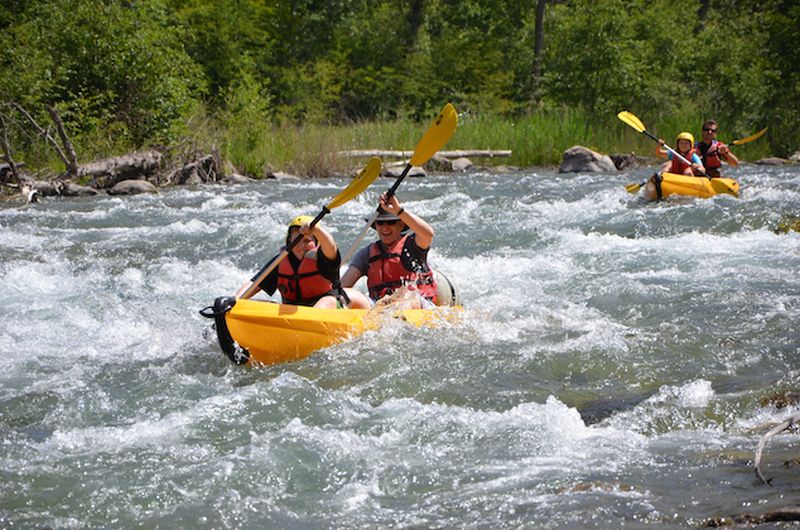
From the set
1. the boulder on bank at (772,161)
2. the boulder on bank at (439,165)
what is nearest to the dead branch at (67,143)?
the boulder on bank at (439,165)

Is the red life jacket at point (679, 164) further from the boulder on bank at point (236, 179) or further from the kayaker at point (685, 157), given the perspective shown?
the boulder on bank at point (236, 179)

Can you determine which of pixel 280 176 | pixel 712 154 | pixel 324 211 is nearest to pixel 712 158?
pixel 712 154

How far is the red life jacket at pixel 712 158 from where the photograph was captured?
485 inches

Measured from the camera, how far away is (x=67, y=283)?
25.5 ft

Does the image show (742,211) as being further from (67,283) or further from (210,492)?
(210,492)

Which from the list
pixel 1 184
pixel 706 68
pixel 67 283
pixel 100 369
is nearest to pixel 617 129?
pixel 706 68

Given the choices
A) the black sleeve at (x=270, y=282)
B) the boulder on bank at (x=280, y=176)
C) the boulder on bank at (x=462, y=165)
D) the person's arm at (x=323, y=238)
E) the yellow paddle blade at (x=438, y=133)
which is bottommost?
the boulder on bank at (x=462, y=165)

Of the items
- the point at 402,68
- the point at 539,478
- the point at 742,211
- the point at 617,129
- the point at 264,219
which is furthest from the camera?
the point at 402,68

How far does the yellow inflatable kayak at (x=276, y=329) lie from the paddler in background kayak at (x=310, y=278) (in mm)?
325

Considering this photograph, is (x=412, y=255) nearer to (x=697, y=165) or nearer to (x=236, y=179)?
(x=697, y=165)

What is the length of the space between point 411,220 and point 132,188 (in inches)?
351

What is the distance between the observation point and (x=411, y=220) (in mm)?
5938

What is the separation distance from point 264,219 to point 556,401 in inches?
275

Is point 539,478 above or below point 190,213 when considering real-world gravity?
above
